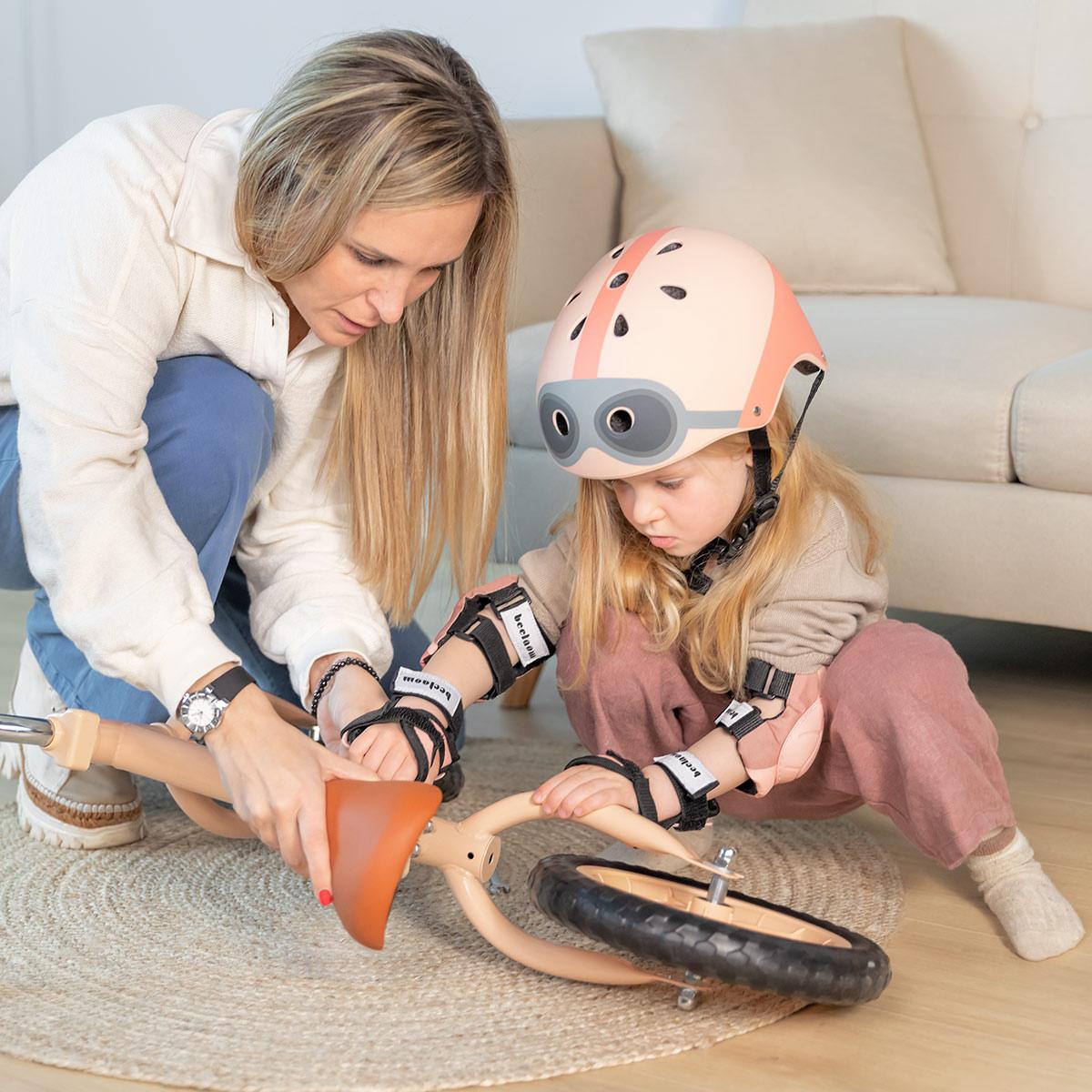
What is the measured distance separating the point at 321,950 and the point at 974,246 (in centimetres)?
161

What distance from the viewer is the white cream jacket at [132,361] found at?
3.69 ft

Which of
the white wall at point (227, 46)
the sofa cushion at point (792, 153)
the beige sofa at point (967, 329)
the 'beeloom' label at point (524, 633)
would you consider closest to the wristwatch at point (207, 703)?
the 'beeloom' label at point (524, 633)

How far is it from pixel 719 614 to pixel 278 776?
0.46 metres

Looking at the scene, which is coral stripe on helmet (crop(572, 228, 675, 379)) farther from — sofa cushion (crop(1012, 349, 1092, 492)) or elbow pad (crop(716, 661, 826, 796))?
sofa cushion (crop(1012, 349, 1092, 492))

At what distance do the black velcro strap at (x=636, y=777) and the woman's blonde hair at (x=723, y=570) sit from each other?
0.47ft

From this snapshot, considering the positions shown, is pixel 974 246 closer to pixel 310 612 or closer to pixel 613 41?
pixel 613 41

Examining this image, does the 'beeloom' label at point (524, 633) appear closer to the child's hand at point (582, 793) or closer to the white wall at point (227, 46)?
the child's hand at point (582, 793)

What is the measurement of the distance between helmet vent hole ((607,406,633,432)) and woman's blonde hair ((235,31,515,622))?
0.21m

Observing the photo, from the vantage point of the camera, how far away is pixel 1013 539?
1.70 meters

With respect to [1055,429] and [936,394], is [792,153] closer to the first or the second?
[936,394]

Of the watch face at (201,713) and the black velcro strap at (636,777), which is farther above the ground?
the watch face at (201,713)

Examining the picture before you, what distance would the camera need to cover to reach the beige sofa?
168 cm

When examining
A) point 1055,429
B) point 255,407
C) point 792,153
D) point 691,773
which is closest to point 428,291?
point 255,407

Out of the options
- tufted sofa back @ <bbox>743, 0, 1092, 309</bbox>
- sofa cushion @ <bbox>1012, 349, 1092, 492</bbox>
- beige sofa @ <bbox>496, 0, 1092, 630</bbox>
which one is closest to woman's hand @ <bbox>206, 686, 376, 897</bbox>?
beige sofa @ <bbox>496, 0, 1092, 630</bbox>
